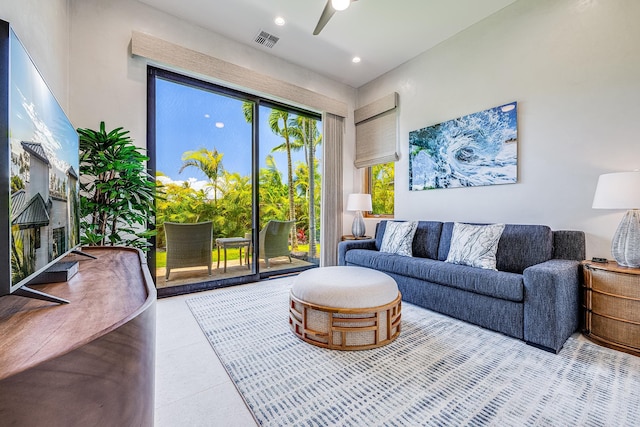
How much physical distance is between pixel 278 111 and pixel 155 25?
5.43ft

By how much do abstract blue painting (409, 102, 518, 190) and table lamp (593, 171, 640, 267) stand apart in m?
0.84

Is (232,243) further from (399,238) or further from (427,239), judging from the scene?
(427,239)

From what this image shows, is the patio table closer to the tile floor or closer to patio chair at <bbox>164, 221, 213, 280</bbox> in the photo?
patio chair at <bbox>164, 221, 213, 280</bbox>

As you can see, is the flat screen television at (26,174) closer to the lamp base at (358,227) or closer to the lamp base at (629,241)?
the lamp base at (629,241)

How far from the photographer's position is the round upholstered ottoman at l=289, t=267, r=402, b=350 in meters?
1.87

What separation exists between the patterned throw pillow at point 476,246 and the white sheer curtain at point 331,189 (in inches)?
75.0

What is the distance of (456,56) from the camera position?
3.24m

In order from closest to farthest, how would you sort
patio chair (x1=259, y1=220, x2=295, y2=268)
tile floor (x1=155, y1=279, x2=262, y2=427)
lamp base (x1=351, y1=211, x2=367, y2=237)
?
tile floor (x1=155, y1=279, x2=262, y2=427) → patio chair (x1=259, y1=220, x2=295, y2=268) → lamp base (x1=351, y1=211, x2=367, y2=237)

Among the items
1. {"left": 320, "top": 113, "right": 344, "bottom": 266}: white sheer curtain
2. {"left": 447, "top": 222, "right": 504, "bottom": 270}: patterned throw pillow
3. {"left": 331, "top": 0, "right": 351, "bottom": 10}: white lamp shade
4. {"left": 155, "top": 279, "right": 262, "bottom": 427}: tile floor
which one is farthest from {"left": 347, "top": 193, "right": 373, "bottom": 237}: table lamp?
{"left": 155, "top": 279, "right": 262, "bottom": 427}: tile floor

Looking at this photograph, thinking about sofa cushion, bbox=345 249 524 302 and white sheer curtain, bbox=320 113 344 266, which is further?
white sheer curtain, bbox=320 113 344 266

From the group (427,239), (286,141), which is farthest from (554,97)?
(286,141)

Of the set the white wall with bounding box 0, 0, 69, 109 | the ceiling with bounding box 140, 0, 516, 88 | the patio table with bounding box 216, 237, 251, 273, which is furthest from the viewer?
the patio table with bounding box 216, 237, 251, 273

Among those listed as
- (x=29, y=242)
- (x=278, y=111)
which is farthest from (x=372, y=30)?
(x=29, y=242)

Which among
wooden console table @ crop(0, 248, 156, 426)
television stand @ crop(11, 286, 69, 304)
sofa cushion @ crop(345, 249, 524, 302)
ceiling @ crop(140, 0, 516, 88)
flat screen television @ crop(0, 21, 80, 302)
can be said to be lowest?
sofa cushion @ crop(345, 249, 524, 302)
